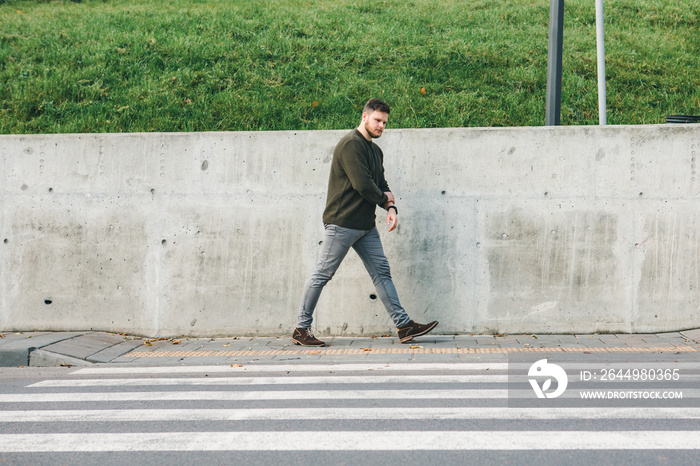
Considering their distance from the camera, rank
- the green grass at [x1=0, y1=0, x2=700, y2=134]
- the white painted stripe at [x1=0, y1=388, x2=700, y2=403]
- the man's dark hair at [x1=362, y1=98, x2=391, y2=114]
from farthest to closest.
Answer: the green grass at [x1=0, y1=0, x2=700, y2=134]
the man's dark hair at [x1=362, y1=98, x2=391, y2=114]
the white painted stripe at [x1=0, y1=388, x2=700, y2=403]

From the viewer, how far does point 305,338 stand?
A: 6.45 m

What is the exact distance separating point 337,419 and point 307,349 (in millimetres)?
2233

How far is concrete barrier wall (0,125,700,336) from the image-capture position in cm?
671

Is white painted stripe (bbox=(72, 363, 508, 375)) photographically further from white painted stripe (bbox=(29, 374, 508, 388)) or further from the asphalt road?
white painted stripe (bbox=(29, 374, 508, 388))

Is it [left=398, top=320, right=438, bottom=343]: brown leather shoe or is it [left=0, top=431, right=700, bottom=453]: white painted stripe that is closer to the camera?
[left=0, top=431, right=700, bottom=453]: white painted stripe

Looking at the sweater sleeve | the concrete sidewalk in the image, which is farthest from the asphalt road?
the sweater sleeve

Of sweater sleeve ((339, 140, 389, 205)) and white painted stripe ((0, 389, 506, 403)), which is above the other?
sweater sleeve ((339, 140, 389, 205))

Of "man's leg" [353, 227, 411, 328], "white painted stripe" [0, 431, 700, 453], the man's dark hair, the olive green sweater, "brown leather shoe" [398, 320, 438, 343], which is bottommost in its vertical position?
"white painted stripe" [0, 431, 700, 453]

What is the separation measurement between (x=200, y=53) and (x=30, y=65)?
2.45 m

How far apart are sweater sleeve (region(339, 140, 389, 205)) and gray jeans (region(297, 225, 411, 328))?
1.18 ft

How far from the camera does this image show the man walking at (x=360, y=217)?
6.11m

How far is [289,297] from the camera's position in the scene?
23.0 feet

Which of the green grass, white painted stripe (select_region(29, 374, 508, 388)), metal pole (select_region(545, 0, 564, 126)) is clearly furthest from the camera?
the green grass

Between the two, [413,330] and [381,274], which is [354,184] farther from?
[413,330]
